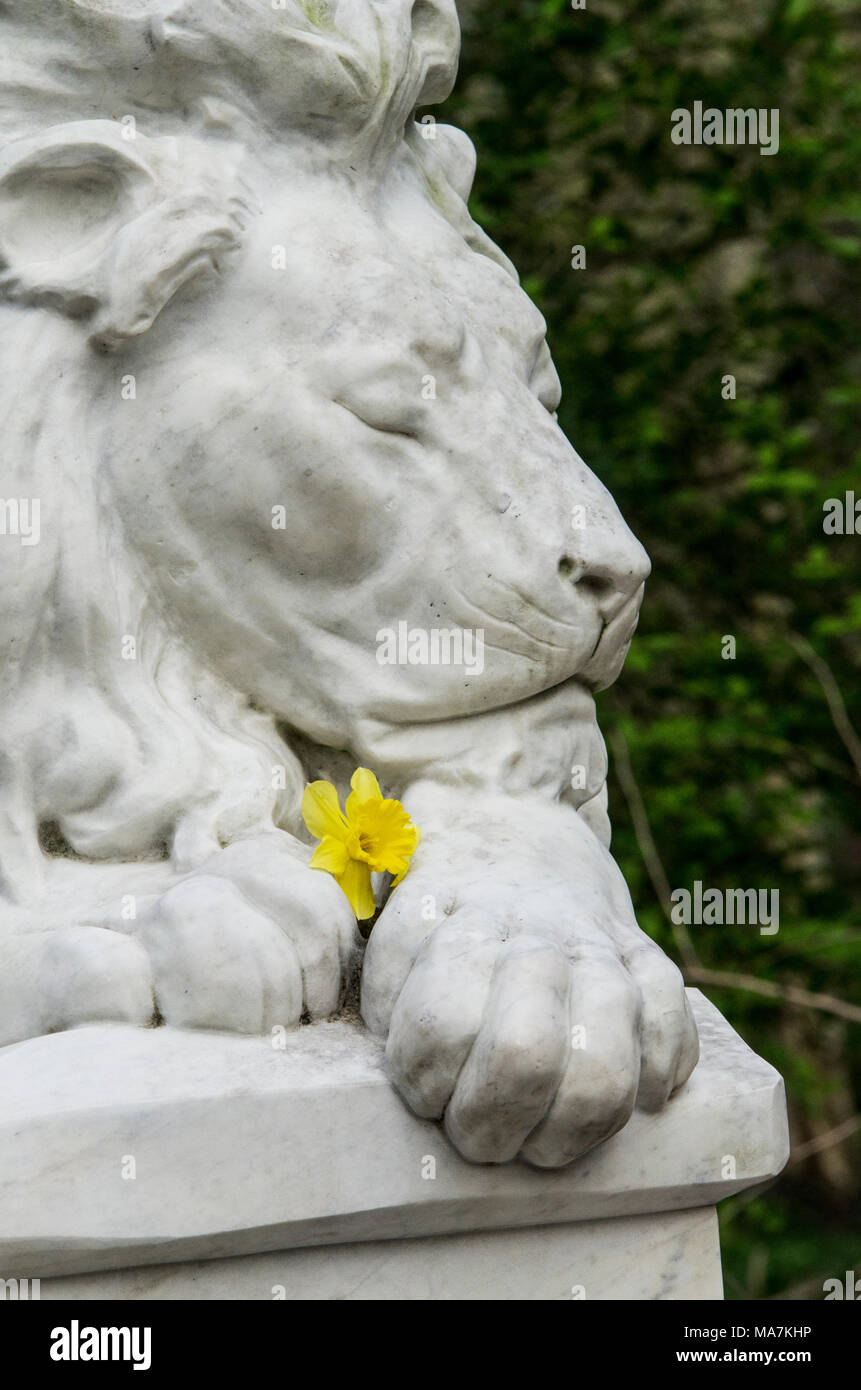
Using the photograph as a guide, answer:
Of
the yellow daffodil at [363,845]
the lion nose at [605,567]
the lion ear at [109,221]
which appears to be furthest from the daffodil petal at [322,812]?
the lion ear at [109,221]

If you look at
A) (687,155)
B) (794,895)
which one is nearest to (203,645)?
(794,895)

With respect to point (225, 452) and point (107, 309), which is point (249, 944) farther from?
point (107, 309)

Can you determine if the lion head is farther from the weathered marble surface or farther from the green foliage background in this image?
the green foliage background

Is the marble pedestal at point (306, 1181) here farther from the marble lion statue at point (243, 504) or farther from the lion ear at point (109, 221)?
the lion ear at point (109, 221)

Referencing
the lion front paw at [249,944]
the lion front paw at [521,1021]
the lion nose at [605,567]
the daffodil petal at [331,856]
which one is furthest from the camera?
the lion nose at [605,567]

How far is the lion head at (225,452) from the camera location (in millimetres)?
1912

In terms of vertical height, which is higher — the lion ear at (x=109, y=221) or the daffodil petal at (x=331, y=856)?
the lion ear at (x=109, y=221)

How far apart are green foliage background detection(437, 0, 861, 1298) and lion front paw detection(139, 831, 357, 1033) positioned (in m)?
2.07

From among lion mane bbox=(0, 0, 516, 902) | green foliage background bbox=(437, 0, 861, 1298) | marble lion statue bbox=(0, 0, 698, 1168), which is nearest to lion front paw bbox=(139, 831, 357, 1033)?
marble lion statue bbox=(0, 0, 698, 1168)

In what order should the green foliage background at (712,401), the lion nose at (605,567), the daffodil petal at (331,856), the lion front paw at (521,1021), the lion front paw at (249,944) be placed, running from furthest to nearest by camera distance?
the green foliage background at (712,401), the lion nose at (605,567), the daffodil petal at (331,856), the lion front paw at (249,944), the lion front paw at (521,1021)

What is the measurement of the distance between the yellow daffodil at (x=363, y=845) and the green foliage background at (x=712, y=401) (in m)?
1.97

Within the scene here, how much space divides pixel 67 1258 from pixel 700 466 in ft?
10.1

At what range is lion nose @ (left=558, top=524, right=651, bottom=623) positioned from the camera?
1.98 metres

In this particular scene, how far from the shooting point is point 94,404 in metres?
1.96
